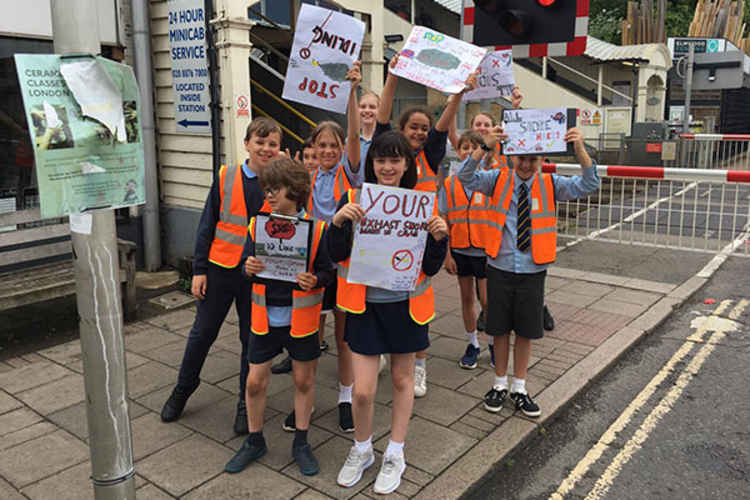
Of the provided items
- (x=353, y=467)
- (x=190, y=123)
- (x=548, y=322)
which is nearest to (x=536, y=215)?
(x=353, y=467)

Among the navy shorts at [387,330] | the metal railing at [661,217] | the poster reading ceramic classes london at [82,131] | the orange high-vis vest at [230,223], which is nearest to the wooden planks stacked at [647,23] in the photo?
the metal railing at [661,217]

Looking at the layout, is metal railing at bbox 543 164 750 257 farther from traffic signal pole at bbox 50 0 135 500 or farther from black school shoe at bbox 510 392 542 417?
traffic signal pole at bbox 50 0 135 500

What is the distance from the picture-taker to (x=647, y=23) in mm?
25406

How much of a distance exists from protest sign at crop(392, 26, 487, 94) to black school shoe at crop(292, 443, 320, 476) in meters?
2.28

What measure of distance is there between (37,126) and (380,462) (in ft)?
8.54

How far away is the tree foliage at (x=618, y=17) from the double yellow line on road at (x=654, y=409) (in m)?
31.7

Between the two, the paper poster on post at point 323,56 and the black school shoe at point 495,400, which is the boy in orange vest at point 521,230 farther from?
the paper poster on post at point 323,56

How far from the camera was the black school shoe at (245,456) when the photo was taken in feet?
12.3

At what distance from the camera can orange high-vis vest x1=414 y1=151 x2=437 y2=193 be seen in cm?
427

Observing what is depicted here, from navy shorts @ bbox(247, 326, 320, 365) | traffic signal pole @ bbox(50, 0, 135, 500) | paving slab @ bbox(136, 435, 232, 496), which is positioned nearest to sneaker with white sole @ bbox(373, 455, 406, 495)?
navy shorts @ bbox(247, 326, 320, 365)

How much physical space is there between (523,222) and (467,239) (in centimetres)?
96

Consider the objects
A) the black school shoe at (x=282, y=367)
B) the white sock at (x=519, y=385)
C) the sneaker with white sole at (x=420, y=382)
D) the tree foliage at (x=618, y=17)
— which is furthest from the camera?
the tree foliage at (x=618, y=17)

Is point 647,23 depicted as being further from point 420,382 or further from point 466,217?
point 420,382

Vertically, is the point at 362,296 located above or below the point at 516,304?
above
